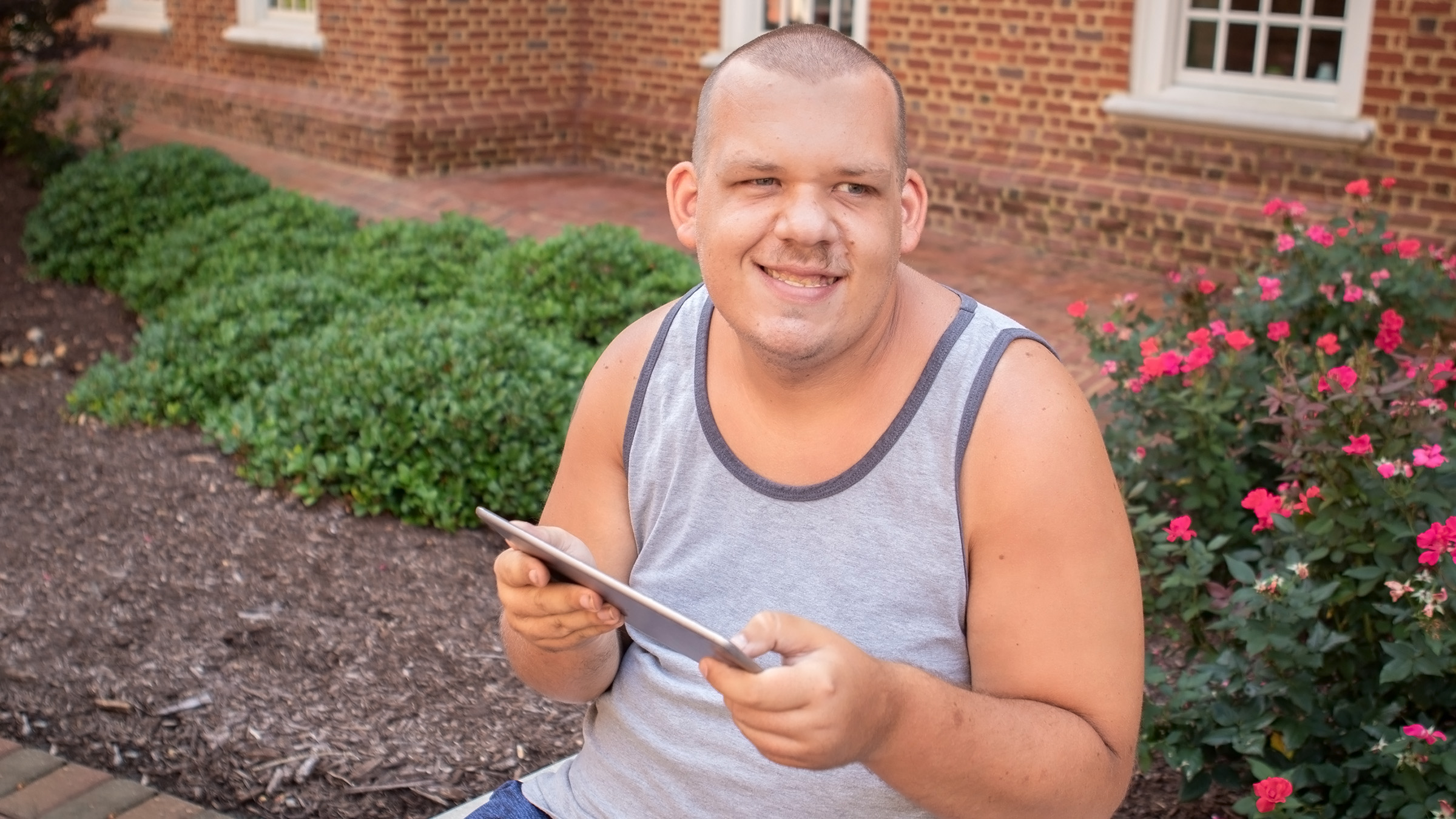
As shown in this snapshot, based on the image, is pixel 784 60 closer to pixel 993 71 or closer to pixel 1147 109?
pixel 1147 109

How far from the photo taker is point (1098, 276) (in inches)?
294

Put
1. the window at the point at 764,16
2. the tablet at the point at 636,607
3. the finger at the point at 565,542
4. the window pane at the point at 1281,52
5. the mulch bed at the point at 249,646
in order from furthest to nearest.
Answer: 1. the window at the point at 764,16
2. the window pane at the point at 1281,52
3. the mulch bed at the point at 249,646
4. the finger at the point at 565,542
5. the tablet at the point at 636,607

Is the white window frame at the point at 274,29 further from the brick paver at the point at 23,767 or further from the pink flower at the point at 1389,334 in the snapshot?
the pink flower at the point at 1389,334

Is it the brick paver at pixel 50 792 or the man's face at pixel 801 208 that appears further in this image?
the brick paver at pixel 50 792

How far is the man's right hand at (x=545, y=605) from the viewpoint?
1689 mm

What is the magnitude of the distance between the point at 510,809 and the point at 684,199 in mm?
886

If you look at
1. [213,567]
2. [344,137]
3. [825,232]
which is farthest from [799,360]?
[344,137]

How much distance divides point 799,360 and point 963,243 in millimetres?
6608

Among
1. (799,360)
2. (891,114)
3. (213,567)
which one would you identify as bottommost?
(213,567)

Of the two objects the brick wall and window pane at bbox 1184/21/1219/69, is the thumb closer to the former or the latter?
the brick wall

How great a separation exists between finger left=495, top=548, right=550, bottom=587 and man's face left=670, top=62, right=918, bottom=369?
0.37 meters

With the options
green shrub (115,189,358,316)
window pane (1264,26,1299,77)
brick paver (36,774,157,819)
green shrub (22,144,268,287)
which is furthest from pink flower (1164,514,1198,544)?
green shrub (22,144,268,287)

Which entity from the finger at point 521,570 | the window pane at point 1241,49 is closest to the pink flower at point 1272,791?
the finger at point 521,570

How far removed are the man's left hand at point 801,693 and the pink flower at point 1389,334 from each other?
2857 mm
